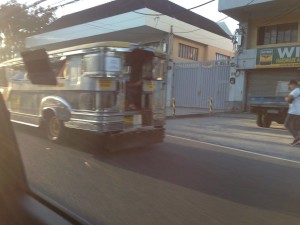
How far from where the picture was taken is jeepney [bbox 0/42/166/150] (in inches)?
319

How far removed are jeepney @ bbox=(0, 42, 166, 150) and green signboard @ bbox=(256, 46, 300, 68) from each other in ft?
45.1

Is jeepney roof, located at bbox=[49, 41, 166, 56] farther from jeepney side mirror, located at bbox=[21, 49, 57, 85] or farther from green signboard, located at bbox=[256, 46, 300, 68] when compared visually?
green signboard, located at bbox=[256, 46, 300, 68]

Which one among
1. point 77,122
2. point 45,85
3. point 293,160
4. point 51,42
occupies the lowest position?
point 293,160

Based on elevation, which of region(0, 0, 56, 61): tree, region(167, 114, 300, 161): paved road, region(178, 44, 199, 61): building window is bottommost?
region(167, 114, 300, 161): paved road

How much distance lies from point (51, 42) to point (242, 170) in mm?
33737

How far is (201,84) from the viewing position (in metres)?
26.9

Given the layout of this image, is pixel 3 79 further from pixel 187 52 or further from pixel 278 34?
pixel 187 52

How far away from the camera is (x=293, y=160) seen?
8.84 metres

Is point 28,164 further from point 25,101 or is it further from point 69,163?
point 25,101

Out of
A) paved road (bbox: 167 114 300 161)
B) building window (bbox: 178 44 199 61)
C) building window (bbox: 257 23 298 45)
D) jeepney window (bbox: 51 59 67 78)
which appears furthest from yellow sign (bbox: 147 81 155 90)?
building window (bbox: 178 44 199 61)

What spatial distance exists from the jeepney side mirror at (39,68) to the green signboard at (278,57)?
15072 millimetres

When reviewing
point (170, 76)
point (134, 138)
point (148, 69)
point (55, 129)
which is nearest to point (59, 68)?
point (55, 129)

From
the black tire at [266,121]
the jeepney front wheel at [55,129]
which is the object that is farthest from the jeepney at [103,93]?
the black tire at [266,121]

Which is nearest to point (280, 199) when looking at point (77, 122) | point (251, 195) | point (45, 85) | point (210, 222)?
point (251, 195)
